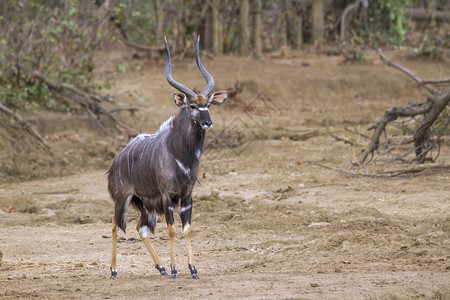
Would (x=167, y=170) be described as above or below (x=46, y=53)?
below

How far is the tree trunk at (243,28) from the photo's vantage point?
67.3 ft

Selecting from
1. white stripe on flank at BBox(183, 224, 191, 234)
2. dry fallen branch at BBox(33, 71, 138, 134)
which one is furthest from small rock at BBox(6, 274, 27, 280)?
dry fallen branch at BBox(33, 71, 138, 134)

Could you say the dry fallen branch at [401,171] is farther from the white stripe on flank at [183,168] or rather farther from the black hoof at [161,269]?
the black hoof at [161,269]

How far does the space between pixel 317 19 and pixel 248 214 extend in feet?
47.2

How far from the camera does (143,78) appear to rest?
1898 cm

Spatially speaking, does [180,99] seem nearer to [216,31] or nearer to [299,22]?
[216,31]

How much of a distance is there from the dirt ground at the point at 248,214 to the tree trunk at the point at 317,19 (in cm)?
433

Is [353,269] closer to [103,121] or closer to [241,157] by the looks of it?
[241,157]

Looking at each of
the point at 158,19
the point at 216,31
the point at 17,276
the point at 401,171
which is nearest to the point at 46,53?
the point at 158,19

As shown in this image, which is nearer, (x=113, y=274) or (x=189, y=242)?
(x=189, y=242)

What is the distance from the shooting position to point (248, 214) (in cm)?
955

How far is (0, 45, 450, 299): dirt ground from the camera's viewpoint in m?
6.15

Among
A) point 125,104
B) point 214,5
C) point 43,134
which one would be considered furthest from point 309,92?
point 43,134

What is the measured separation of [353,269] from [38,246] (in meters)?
3.82
